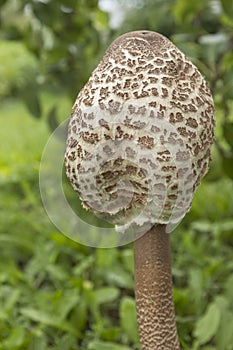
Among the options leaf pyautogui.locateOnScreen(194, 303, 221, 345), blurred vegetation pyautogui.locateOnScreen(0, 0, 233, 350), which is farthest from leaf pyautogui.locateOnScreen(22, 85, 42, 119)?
leaf pyautogui.locateOnScreen(194, 303, 221, 345)

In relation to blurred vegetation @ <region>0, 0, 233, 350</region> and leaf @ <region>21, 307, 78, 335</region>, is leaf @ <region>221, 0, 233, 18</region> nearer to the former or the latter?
blurred vegetation @ <region>0, 0, 233, 350</region>

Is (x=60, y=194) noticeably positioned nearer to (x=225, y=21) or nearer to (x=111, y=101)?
(x=225, y=21)

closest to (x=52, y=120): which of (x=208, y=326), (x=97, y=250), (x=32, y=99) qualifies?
(x=32, y=99)

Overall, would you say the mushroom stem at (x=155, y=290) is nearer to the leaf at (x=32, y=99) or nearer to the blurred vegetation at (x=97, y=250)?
the blurred vegetation at (x=97, y=250)

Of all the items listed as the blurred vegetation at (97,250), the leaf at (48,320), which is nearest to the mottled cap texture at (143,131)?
the blurred vegetation at (97,250)

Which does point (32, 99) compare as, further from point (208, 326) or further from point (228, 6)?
point (208, 326)

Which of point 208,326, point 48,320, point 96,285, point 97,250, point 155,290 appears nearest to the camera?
point 155,290

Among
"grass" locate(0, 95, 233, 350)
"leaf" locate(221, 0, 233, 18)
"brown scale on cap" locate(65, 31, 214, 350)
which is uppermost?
"leaf" locate(221, 0, 233, 18)
